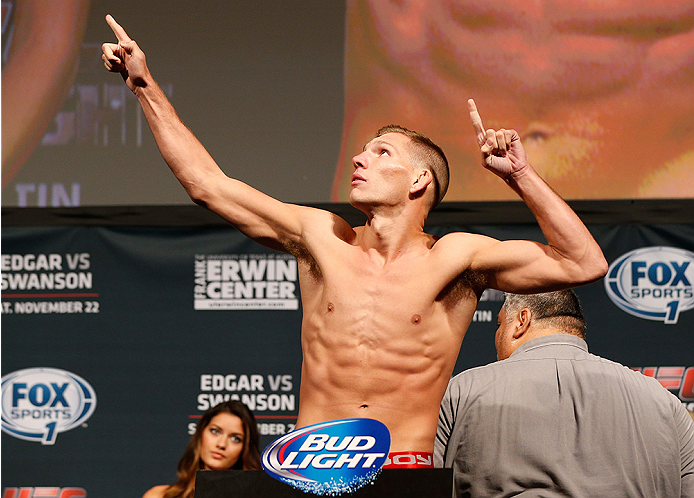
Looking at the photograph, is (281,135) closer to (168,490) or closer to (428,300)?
(168,490)

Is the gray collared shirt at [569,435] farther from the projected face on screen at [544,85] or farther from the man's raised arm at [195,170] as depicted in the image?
the projected face on screen at [544,85]

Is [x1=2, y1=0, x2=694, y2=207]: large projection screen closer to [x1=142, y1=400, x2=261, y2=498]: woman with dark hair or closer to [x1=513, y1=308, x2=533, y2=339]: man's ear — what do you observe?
[x1=142, y1=400, x2=261, y2=498]: woman with dark hair

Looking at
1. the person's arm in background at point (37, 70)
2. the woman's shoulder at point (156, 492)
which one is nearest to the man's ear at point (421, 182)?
the woman's shoulder at point (156, 492)

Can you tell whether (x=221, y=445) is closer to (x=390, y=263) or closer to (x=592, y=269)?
(x=390, y=263)

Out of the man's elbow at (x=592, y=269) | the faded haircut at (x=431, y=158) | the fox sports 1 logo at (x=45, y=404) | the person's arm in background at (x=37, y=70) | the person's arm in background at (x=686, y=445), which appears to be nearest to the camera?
the man's elbow at (x=592, y=269)

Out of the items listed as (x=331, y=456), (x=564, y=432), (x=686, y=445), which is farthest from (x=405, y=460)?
(x=686, y=445)

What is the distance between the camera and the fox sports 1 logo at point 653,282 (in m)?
3.92

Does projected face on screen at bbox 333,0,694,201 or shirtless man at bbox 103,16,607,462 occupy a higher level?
projected face on screen at bbox 333,0,694,201

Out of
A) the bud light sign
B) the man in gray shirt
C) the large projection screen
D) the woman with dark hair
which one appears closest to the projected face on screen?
the large projection screen

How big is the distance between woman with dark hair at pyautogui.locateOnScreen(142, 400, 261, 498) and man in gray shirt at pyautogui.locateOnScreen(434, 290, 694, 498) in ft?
→ 4.97

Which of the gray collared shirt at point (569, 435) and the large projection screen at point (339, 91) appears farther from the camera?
the large projection screen at point (339, 91)

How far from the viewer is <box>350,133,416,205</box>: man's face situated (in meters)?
2.16

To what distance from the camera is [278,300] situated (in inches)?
163

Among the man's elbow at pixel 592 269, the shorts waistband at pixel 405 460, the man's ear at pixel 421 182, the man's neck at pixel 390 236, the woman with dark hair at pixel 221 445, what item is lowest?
the woman with dark hair at pixel 221 445
